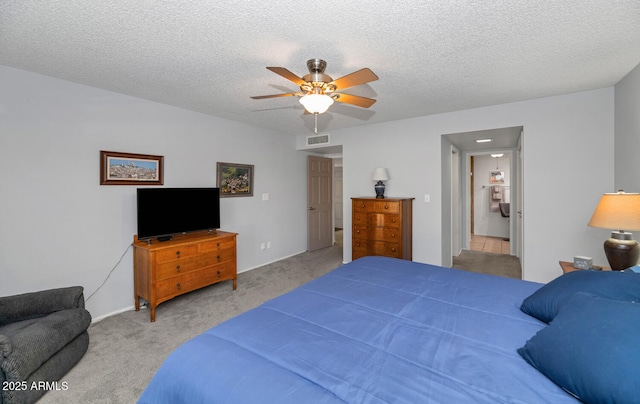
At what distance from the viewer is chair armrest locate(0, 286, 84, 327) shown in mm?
2071

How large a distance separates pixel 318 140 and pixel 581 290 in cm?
442

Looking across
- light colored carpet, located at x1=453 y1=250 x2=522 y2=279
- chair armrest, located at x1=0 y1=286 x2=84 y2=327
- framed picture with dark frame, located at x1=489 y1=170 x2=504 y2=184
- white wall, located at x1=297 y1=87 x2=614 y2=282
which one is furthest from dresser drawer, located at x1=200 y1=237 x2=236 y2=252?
framed picture with dark frame, located at x1=489 y1=170 x2=504 y2=184

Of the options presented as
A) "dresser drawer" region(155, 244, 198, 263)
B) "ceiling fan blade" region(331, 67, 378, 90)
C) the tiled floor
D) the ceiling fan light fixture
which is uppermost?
"ceiling fan blade" region(331, 67, 378, 90)

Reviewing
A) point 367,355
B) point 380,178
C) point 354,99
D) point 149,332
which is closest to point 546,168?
point 380,178

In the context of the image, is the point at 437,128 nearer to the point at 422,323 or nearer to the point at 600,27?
the point at 600,27

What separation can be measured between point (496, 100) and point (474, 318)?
307 centimetres

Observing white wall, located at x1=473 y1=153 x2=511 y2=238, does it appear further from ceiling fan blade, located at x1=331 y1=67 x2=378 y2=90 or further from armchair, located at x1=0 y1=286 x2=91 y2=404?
armchair, located at x1=0 y1=286 x2=91 y2=404

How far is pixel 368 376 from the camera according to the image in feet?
3.44

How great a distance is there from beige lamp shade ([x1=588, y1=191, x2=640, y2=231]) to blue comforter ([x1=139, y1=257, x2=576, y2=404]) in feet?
3.15

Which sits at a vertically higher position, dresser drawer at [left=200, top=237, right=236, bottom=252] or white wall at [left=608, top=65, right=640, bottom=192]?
white wall at [left=608, top=65, right=640, bottom=192]

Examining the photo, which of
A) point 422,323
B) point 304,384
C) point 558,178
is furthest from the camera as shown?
point 558,178

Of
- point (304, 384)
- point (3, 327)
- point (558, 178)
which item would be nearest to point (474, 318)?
point (304, 384)

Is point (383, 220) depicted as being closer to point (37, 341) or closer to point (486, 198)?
point (37, 341)

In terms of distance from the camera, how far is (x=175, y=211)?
11.0ft
